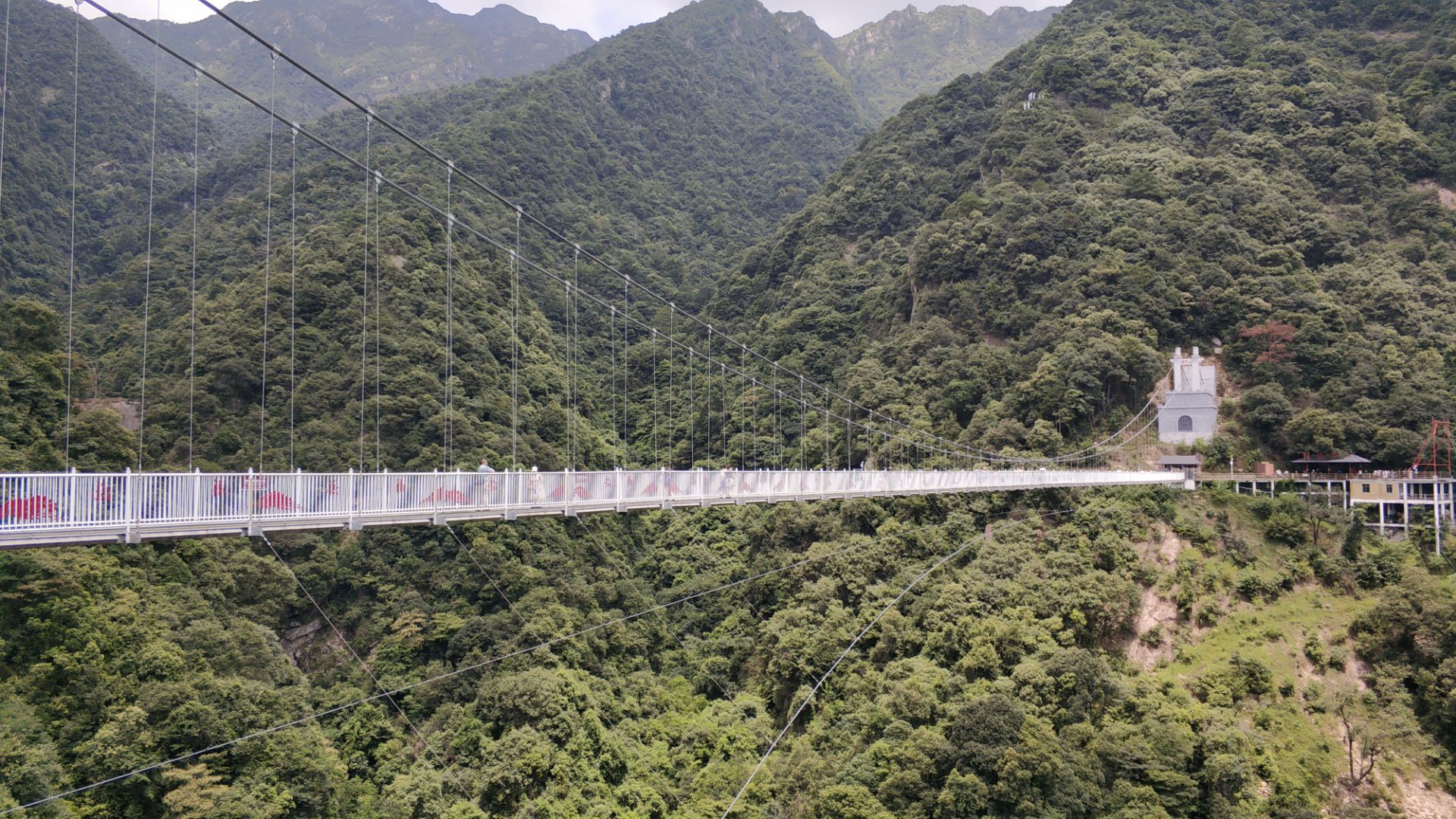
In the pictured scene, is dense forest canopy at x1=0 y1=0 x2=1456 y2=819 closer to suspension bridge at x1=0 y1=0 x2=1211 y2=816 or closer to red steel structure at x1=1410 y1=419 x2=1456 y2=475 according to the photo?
suspension bridge at x1=0 y1=0 x2=1211 y2=816

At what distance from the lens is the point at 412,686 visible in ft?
59.1

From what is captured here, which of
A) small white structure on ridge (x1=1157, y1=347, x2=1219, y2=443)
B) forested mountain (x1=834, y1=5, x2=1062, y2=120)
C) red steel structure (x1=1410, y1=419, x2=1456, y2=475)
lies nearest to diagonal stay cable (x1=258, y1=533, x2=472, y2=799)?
small white structure on ridge (x1=1157, y1=347, x2=1219, y2=443)

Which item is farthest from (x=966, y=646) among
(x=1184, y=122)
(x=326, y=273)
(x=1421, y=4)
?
(x=1421, y=4)

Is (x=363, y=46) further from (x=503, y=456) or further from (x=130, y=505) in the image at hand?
(x=130, y=505)

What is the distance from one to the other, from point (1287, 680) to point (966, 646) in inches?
237

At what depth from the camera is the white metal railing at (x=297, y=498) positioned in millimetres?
6491

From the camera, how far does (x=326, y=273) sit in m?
24.5

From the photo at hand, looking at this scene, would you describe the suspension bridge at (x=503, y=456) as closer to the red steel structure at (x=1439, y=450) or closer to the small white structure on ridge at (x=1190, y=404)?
the small white structure on ridge at (x=1190, y=404)

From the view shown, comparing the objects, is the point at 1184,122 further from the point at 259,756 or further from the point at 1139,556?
the point at 259,756

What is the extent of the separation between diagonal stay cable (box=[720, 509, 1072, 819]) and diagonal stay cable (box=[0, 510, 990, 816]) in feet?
5.00

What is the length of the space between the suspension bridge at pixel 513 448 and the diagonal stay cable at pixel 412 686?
3.03 meters

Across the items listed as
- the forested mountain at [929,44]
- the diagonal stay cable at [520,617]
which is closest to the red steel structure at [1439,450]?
the diagonal stay cable at [520,617]

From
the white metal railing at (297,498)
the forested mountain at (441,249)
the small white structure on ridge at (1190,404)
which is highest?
the forested mountain at (441,249)

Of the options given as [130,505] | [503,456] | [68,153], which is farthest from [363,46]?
[130,505]
